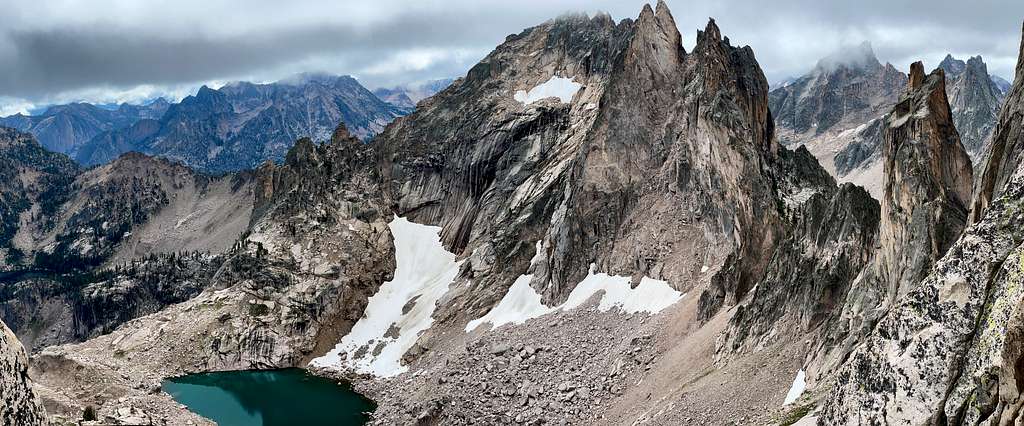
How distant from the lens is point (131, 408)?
150ft

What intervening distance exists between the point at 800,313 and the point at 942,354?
24.2 meters

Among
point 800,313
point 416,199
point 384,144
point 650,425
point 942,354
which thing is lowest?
point 650,425

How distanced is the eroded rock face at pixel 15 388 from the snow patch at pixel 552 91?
90.3 metres

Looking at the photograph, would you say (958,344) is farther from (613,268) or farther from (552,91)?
(552,91)

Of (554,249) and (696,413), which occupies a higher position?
(554,249)

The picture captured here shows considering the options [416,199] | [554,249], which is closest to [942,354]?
[554,249]

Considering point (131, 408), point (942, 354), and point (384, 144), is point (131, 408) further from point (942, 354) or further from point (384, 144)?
point (384, 144)

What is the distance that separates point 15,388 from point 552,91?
95.5 metres

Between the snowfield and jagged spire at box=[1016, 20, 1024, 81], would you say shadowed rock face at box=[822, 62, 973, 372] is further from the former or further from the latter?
the snowfield

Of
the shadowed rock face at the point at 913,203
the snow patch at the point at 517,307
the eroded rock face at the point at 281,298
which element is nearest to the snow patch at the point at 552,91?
the eroded rock face at the point at 281,298

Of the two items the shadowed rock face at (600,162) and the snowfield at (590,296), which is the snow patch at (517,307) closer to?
the snowfield at (590,296)

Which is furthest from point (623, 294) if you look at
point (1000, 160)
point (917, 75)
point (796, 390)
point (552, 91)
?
point (552, 91)

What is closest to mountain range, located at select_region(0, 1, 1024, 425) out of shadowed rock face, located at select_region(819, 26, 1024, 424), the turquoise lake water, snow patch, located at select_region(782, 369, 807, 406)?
shadowed rock face, located at select_region(819, 26, 1024, 424)

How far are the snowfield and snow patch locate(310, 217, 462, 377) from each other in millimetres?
10407
